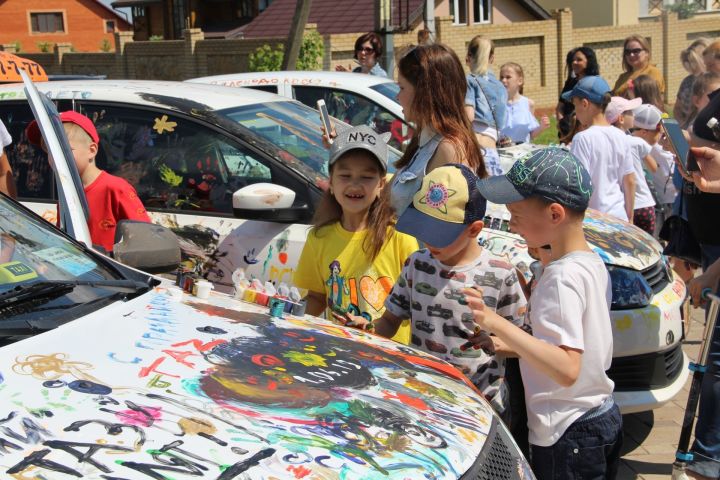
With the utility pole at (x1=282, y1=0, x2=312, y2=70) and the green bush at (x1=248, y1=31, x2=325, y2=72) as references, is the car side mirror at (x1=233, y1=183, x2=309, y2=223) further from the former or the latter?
the green bush at (x1=248, y1=31, x2=325, y2=72)

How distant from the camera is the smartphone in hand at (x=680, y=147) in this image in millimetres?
4659

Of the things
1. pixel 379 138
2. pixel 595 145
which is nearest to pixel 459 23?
pixel 595 145

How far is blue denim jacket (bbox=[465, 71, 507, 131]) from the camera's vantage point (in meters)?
8.16

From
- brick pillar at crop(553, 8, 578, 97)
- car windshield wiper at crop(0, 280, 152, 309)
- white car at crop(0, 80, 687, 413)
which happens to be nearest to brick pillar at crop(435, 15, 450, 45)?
brick pillar at crop(553, 8, 578, 97)

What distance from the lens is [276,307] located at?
10.5 ft

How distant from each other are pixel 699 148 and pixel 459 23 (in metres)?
34.5

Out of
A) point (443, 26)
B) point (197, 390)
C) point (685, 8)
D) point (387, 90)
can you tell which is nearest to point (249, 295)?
point (197, 390)

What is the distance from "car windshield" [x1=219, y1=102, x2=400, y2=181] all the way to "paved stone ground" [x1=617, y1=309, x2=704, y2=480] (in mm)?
2158

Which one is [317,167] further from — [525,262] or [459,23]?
[459,23]

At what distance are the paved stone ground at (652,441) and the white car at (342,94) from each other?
141 inches

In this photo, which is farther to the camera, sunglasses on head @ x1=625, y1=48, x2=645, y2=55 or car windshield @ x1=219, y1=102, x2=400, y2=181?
sunglasses on head @ x1=625, y1=48, x2=645, y2=55

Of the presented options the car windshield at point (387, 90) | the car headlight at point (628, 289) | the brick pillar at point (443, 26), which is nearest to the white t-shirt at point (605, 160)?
the car headlight at point (628, 289)

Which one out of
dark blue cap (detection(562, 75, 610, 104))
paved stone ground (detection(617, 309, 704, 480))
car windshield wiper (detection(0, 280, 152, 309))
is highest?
dark blue cap (detection(562, 75, 610, 104))

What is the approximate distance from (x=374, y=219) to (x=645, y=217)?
3871mm
